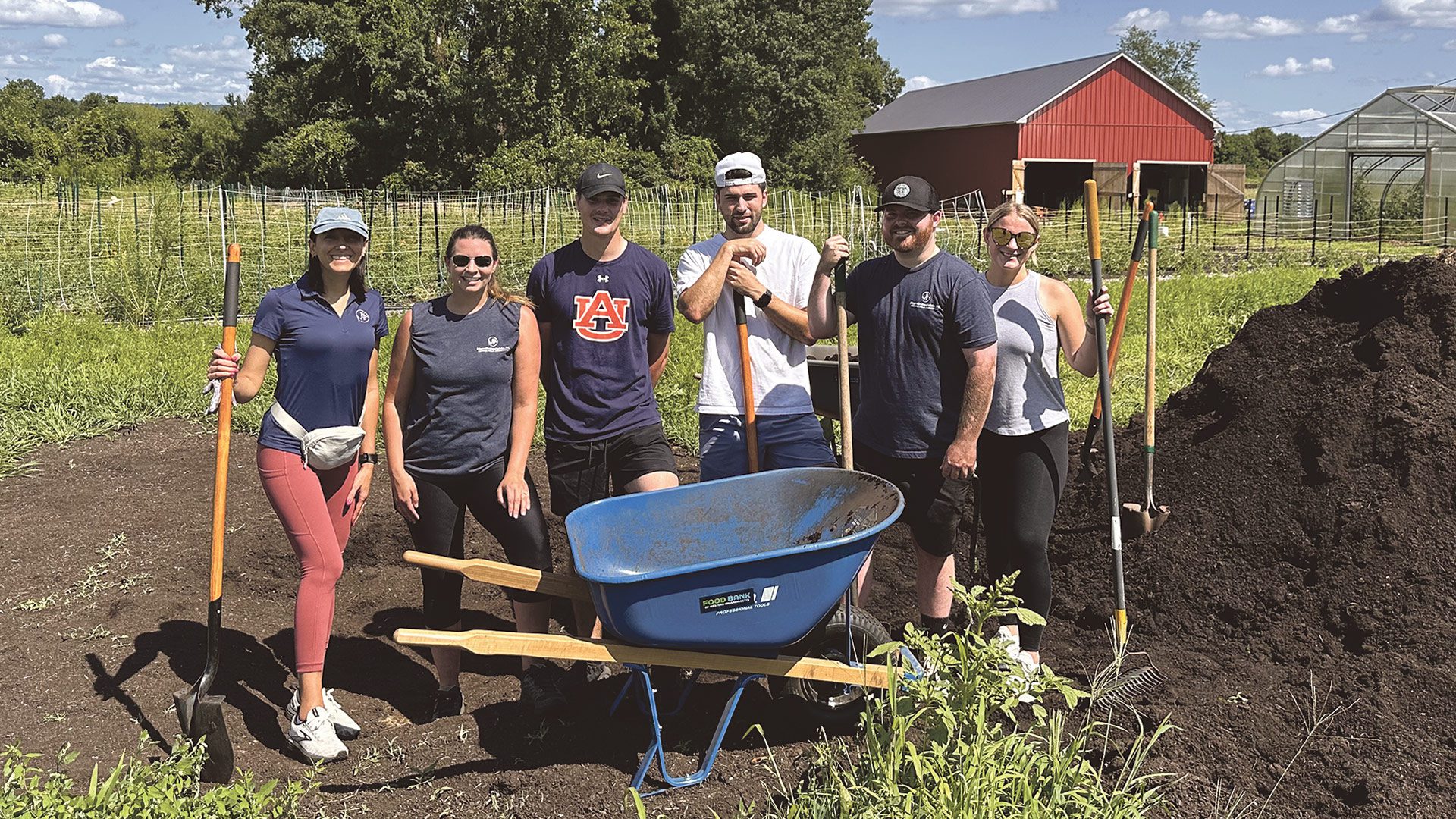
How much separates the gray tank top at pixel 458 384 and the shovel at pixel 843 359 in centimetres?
106

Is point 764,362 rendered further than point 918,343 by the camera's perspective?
Yes

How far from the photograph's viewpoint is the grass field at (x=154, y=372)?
7457 mm

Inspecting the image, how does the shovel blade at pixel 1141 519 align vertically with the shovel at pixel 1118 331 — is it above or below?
below

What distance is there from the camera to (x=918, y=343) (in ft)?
12.4

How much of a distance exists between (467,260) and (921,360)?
1.48 meters

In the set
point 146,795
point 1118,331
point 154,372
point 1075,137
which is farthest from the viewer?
point 1075,137

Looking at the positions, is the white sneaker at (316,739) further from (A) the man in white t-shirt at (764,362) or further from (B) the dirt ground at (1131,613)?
(A) the man in white t-shirt at (764,362)

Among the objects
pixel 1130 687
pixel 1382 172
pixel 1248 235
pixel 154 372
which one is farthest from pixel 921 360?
pixel 1382 172

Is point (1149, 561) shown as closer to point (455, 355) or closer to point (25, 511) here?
point (455, 355)

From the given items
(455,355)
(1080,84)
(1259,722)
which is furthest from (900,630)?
(1080,84)

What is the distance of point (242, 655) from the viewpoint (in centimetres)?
450

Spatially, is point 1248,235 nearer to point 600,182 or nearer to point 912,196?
point 912,196

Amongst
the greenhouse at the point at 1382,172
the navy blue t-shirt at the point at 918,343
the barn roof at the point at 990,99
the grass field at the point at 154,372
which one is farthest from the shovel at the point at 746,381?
the barn roof at the point at 990,99

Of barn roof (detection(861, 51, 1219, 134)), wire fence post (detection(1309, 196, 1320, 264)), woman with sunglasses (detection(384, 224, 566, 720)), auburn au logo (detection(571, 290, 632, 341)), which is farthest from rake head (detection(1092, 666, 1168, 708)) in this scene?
barn roof (detection(861, 51, 1219, 134))
